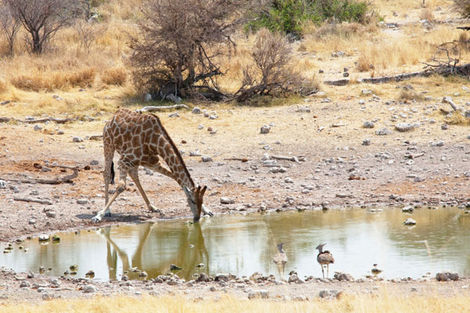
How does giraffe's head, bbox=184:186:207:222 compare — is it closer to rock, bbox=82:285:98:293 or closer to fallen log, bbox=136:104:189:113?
rock, bbox=82:285:98:293

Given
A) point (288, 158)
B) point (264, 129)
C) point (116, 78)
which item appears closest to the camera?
point (288, 158)

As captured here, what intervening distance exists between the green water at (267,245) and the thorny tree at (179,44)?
842cm

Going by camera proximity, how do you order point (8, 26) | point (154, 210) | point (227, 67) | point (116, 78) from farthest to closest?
point (8, 26), point (227, 67), point (116, 78), point (154, 210)

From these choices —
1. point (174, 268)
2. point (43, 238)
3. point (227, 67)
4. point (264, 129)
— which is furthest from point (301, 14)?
point (174, 268)

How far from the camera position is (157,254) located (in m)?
10.3

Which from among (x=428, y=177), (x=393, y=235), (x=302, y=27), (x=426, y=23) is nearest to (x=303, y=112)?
(x=428, y=177)

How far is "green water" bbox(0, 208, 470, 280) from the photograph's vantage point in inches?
366

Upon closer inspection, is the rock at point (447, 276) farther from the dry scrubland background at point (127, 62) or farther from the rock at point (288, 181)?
the dry scrubland background at point (127, 62)

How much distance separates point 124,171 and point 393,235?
13.8 ft

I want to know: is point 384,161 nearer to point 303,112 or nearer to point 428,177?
point 428,177

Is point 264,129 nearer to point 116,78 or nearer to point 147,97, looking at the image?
point 147,97

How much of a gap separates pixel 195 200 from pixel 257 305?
5061 millimetres

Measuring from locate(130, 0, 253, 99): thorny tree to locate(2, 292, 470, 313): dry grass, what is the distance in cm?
1304

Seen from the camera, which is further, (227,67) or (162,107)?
(227,67)
